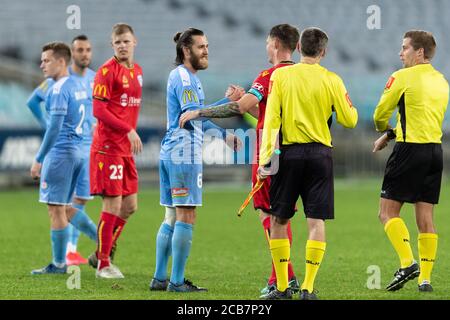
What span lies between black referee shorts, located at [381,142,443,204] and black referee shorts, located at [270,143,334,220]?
968mm

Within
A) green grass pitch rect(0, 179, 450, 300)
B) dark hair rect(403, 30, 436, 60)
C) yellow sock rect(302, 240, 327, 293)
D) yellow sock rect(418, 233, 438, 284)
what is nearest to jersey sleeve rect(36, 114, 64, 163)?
green grass pitch rect(0, 179, 450, 300)

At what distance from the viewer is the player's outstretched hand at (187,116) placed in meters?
7.44

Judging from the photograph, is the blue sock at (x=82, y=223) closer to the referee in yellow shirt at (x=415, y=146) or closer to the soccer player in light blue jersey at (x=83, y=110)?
the soccer player in light blue jersey at (x=83, y=110)

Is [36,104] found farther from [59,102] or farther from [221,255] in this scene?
[221,255]

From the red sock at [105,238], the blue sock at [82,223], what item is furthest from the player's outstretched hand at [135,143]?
the blue sock at [82,223]

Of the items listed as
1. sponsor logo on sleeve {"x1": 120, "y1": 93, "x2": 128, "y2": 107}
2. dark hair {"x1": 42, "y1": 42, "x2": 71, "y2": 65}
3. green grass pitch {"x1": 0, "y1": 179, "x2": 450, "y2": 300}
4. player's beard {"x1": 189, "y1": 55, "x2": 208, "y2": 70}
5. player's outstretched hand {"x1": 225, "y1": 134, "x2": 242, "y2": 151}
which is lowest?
green grass pitch {"x1": 0, "y1": 179, "x2": 450, "y2": 300}

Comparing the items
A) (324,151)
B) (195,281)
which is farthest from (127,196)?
(324,151)

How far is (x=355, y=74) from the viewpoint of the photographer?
29203 millimetres

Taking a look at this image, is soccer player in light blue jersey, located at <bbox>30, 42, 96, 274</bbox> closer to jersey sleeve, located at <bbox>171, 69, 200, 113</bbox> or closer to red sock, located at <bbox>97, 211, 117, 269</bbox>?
red sock, located at <bbox>97, 211, 117, 269</bbox>

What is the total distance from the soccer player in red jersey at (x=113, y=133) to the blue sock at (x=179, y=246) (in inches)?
50.9

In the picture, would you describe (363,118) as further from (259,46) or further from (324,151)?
(324,151)

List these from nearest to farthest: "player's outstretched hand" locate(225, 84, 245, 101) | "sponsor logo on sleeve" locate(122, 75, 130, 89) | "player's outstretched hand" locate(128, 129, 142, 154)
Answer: "player's outstretched hand" locate(225, 84, 245, 101)
"player's outstretched hand" locate(128, 129, 142, 154)
"sponsor logo on sleeve" locate(122, 75, 130, 89)

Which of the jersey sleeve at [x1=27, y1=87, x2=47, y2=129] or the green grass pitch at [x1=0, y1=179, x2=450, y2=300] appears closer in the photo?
the green grass pitch at [x1=0, y1=179, x2=450, y2=300]

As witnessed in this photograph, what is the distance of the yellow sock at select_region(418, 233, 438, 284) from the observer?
25.6ft
